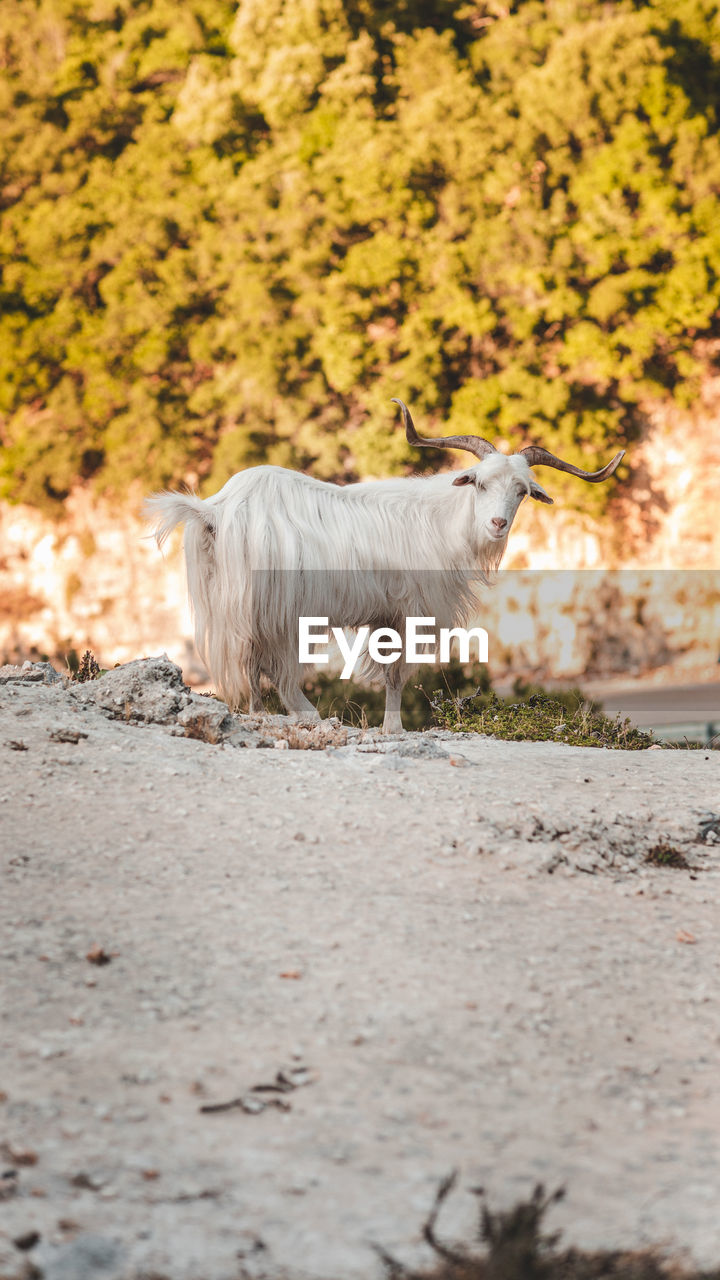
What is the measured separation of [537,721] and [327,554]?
2.28m

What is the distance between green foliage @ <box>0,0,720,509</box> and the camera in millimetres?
16375

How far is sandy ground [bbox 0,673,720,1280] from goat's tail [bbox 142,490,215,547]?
1647 mm

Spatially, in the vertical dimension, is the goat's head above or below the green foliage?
below

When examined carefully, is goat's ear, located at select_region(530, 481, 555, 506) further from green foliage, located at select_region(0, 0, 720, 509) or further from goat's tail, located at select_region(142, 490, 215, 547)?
green foliage, located at select_region(0, 0, 720, 509)

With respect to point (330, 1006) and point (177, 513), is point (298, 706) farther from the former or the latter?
point (330, 1006)

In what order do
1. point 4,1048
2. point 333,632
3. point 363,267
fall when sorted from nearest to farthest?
point 4,1048 → point 333,632 → point 363,267

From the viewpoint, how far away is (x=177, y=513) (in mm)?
7164

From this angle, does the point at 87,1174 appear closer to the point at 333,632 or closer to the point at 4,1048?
the point at 4,1048

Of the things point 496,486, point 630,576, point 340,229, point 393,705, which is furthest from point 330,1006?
point 340,229

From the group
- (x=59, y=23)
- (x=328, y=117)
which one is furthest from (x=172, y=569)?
(x=59, y=23)

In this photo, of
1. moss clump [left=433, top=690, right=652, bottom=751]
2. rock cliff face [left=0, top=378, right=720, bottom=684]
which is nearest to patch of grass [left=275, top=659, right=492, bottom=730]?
moss clump [left=433, top=690, right=652, bottom=751]

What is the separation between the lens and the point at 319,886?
4453 mm

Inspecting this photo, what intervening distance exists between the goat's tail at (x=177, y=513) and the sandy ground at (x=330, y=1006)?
64.8 inches

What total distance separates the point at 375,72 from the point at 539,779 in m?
14.7
